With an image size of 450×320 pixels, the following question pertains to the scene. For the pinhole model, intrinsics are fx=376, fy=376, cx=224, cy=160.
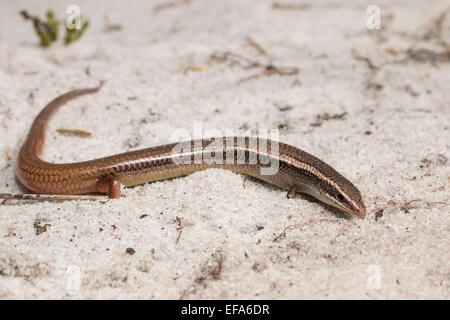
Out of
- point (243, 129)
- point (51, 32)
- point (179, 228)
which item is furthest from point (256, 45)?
point (179, 228)

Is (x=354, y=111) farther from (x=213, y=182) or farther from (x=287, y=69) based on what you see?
(x=213, y=182)

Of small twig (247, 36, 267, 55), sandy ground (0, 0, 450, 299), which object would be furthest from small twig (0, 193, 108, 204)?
small twig (247, 36, 267, 55)

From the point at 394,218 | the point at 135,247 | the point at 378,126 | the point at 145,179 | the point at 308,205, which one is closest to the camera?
the point at 135,247

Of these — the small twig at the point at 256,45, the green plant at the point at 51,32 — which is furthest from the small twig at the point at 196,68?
the green plant at the point at 51,32

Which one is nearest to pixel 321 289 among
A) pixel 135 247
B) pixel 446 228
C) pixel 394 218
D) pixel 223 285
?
pixel 223 285

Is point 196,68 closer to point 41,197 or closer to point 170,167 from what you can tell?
point 170,167

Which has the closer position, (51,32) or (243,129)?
(243,129)
